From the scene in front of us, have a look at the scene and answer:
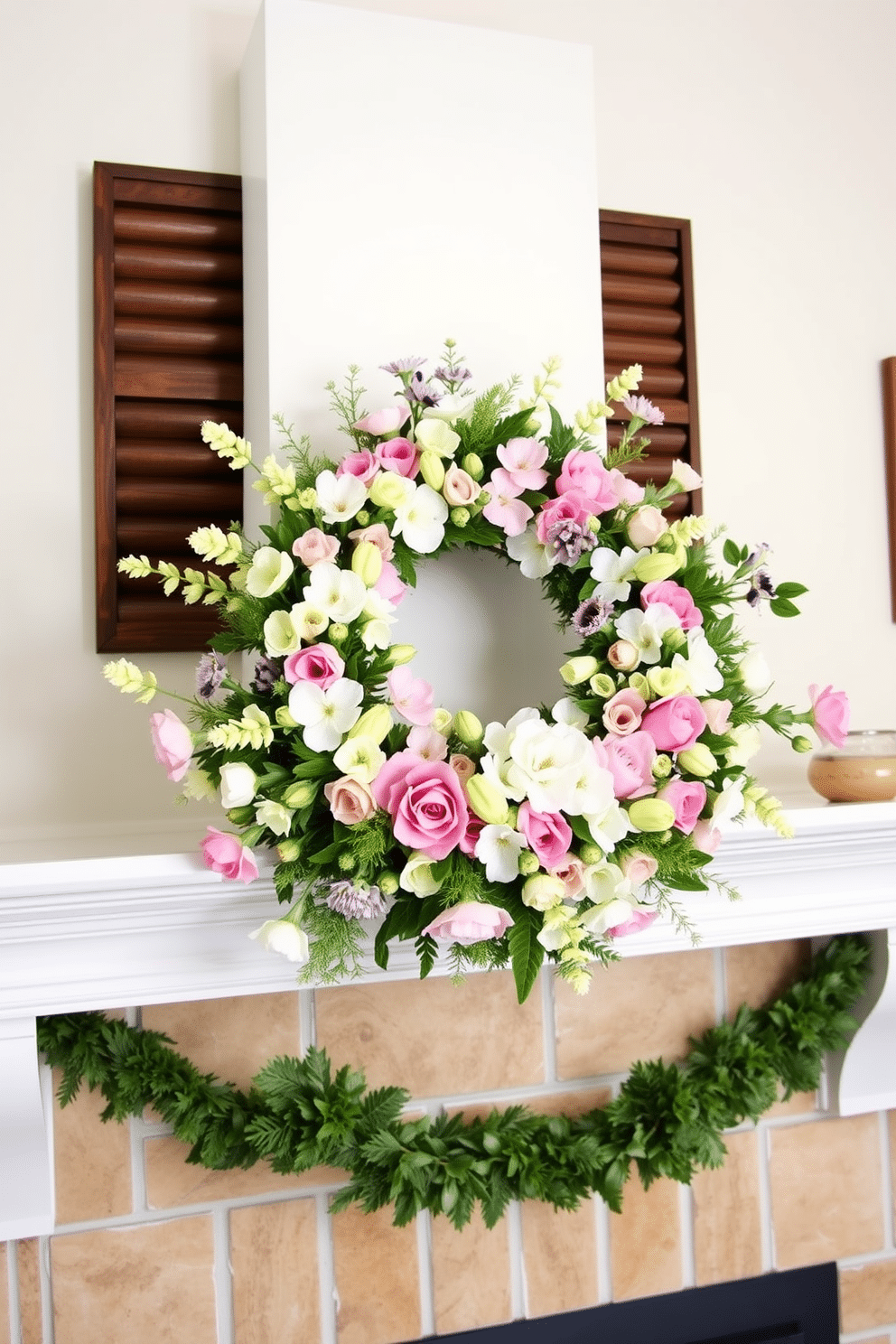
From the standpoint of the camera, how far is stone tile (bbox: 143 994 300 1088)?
1.27 meters

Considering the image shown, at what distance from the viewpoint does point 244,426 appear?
4.35 ft

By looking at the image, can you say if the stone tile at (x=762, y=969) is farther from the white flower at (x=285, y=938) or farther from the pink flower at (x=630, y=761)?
the white flower at (x=285, y=938)

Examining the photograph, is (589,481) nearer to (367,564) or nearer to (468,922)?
(367,564)

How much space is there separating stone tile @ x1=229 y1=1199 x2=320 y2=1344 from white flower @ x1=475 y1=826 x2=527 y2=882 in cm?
56

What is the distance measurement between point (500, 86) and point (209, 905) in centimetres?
94

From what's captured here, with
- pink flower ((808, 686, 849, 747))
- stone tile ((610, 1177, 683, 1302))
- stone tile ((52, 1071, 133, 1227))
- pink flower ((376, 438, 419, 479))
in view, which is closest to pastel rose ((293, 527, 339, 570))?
pink flower ((376, 438, 419, 479))

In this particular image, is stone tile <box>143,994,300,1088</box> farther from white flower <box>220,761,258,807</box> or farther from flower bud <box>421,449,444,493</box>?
flower bud <box>421,449,444,493</box>

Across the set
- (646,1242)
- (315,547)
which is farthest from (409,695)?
(646,1242)

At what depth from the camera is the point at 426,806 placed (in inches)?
38.7

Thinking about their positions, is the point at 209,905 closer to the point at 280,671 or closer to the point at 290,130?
the point at 280,671

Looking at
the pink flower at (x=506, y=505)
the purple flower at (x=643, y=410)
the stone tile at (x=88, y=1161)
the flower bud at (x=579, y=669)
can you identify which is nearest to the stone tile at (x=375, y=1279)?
the stone tile at (x=88, y=1161)

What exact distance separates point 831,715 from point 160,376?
0.83 metres

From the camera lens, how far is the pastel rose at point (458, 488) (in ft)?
3.62

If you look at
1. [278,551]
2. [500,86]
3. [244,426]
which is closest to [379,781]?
[278,551]
